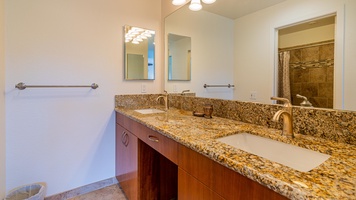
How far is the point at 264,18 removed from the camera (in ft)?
4.02

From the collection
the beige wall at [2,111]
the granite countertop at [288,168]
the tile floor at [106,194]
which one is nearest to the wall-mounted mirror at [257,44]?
the granite countertop at [288,168]

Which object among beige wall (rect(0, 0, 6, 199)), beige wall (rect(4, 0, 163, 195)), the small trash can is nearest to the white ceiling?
beige wall (rect(4, 0, 163, 195))

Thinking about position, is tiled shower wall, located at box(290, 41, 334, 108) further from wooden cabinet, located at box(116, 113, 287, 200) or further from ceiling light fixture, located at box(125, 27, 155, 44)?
ceiling light fixture, located at box(125, 27, 155, 44)

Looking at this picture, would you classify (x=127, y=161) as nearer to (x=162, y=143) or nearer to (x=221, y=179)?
(x=162, y=143)

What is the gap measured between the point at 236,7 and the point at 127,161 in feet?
5.30

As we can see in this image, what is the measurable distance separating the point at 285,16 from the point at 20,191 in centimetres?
244

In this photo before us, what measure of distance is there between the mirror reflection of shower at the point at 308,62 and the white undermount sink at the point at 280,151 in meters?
0.30

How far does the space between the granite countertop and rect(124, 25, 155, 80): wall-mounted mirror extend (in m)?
1.26

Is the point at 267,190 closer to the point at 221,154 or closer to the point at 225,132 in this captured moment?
the point at 221,154

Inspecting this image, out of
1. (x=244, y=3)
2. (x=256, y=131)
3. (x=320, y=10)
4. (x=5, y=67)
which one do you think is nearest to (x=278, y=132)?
(x=256, y=131)

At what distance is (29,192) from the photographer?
161 centimetres

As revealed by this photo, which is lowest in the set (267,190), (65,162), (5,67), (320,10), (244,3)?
(65,162)

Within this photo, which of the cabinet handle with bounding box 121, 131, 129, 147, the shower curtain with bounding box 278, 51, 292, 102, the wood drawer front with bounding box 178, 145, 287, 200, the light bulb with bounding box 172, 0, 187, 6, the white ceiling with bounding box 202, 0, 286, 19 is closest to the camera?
the wood drawer front with bounding box 178, 145, 287, 200

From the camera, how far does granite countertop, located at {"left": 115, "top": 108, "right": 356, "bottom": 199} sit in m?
0.47
